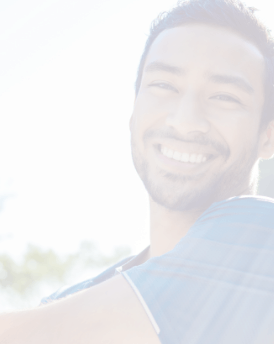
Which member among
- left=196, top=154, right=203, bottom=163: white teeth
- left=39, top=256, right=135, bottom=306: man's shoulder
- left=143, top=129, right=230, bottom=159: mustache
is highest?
left=143, top=129, right=230, bottom=159: mustache

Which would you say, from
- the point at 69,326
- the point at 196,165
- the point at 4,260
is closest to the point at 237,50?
the point at 196,165

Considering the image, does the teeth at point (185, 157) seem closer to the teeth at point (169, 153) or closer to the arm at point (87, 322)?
the teeth at point (169, 153)

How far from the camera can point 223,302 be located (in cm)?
124

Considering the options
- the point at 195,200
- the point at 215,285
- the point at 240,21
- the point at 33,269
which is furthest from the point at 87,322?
the point at 33,269

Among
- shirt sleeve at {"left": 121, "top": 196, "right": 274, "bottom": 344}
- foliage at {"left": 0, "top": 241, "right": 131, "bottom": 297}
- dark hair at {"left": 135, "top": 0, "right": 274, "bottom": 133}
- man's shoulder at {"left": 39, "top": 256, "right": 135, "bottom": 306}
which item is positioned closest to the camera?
shirt sleeve at {"left": 121, "top": 196, "right": 274, "bottom": 344}

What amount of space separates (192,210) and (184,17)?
1417 mm

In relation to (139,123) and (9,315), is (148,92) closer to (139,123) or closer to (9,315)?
(139,123)

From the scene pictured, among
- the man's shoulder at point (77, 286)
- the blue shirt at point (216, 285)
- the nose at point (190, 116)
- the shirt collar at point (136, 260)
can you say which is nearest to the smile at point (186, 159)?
the nose at point (190, 116)

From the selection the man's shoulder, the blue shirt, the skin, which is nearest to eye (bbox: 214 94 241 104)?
the skin

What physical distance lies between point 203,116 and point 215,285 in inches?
48.1

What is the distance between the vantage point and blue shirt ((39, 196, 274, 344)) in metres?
1.21

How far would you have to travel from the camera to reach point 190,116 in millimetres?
2178

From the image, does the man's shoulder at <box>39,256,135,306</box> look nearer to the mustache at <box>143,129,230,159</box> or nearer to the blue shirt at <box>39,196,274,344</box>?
the mustache at <box>143,129,230,159</box>

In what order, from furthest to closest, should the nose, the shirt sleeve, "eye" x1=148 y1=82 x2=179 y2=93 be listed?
"eye" x1=148 y1=82 x2=179 y2=93, the nose, the shirt sleeve
